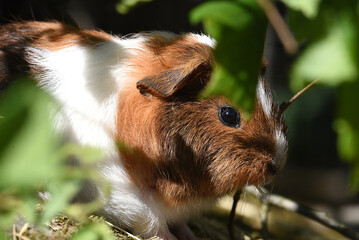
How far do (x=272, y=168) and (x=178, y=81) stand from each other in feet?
1.82

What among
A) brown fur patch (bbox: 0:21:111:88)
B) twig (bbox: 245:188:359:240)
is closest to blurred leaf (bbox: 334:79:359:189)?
brown fur patch (bbox: 0:21:111:88)

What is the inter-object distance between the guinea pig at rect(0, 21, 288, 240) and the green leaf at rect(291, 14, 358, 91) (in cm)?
110

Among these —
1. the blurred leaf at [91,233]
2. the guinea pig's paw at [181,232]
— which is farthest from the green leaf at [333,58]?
the guinea pig's paw at [181,232]

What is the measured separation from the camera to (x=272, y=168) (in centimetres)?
207

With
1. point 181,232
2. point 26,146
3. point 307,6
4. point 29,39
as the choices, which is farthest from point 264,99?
point 26,146

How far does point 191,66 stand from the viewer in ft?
6.35

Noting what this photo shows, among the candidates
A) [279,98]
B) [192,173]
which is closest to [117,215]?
[192,173]

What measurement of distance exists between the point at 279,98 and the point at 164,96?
2238 mm

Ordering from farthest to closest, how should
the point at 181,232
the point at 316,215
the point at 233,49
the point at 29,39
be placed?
the point at 316,215
the point at 181,232
the point at 29,39
the point at 233,49

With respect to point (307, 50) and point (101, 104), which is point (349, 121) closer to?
point (307, 50)

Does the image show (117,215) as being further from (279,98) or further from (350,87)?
(279,98)

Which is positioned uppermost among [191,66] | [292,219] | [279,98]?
[191,66]

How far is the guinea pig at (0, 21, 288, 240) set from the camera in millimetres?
2008

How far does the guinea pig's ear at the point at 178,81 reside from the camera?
1901 millimetres
